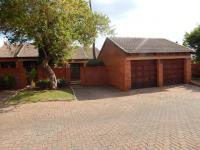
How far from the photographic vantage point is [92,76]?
88.2 ft

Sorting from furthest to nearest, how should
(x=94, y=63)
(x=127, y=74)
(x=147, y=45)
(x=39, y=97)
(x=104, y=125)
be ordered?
(x=94, y=63) < (x=147, y=45) < (x=127, y=74) < (x=39, y=97) < (x=104, y=125)

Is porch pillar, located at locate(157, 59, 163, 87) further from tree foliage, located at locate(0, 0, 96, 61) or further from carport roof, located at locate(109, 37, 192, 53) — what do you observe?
tree foliage, located at locate(0, 0, 96, 61)

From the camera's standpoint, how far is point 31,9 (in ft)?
56.3

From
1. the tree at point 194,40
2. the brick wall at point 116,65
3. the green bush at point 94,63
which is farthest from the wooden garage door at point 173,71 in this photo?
the green bush at point 94,63

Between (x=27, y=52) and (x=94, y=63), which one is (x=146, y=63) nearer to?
(x=94, y=63)

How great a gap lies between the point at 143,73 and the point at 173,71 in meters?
3.18

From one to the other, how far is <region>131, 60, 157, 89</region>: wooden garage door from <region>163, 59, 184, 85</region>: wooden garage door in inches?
45.6

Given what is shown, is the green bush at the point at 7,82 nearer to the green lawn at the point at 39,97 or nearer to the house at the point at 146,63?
the green lawn at the point at 39,97

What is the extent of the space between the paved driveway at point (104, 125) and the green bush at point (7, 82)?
831cm

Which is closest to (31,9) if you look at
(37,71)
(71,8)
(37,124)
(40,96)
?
(71,8)

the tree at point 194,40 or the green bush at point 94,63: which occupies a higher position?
the tree at point 194,40

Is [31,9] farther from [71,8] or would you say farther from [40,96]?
[40,96]

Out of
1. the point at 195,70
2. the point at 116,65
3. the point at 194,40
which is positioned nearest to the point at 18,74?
the point at 116,65

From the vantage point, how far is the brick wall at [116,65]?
2194 centimetres
